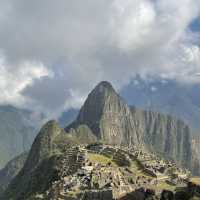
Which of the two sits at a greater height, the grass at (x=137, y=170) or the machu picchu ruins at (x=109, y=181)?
the grass at (x=137, y=170)

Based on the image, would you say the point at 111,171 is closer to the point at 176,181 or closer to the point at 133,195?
the point at 176,181

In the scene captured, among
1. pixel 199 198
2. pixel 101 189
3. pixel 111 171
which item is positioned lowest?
pixel 199 198

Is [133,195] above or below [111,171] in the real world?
below

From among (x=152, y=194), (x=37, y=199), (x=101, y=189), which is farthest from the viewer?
(x=37, y=199)

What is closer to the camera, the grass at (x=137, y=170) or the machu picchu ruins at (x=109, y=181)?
the machu picchu ruins at (x=109, y=181)

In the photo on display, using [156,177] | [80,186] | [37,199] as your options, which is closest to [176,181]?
[156,177]

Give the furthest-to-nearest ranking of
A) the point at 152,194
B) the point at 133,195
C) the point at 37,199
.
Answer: the point at 37,199 → the point at 133,195 → the point at 152,194

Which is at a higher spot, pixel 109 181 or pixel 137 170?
pixel 137 170

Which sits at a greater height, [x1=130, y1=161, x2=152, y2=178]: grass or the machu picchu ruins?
[x1=130, y1=161, x2=152, y2=178]: grass

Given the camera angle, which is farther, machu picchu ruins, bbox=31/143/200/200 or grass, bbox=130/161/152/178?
grass, bbox=130/161/152/178

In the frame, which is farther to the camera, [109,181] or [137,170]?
[137,170]

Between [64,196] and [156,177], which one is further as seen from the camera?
[156,177]
